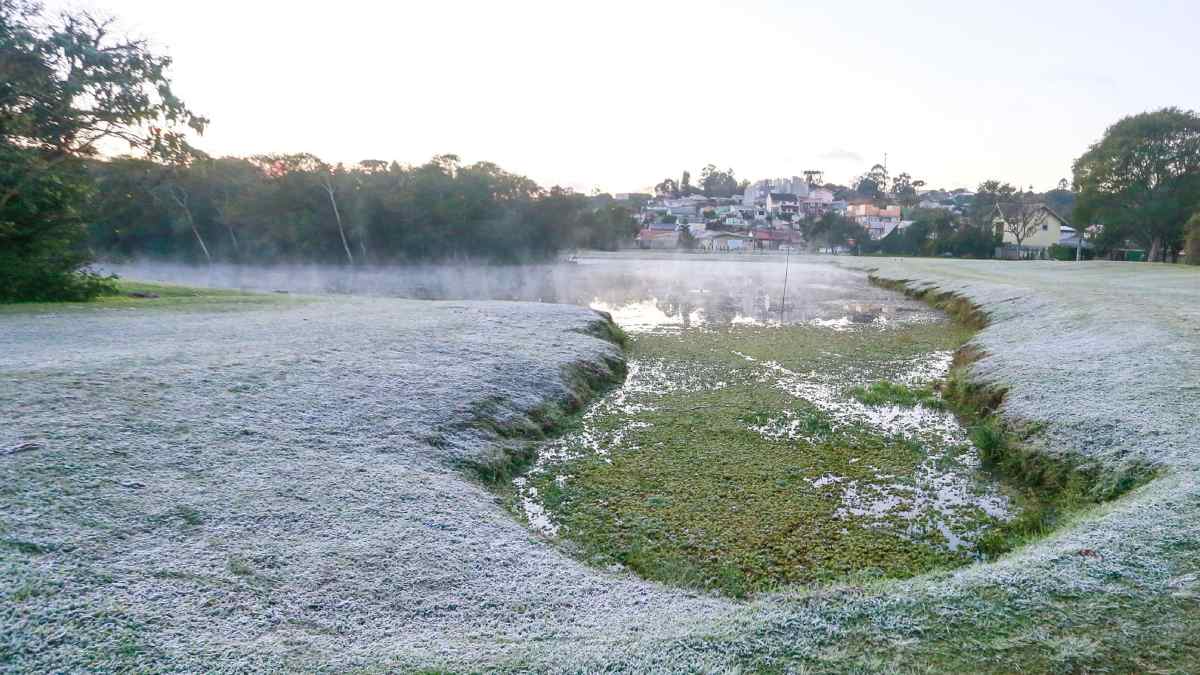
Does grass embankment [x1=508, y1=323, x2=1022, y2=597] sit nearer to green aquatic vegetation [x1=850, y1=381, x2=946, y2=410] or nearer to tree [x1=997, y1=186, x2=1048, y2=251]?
green aquatic vegetation [x1=850, y1=381, x2=946, y2=410]

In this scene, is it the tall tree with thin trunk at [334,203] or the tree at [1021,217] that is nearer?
the tall tree with thin trunk at [334,203]

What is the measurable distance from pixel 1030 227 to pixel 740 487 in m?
76.3

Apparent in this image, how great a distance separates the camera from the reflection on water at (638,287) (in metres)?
22.8

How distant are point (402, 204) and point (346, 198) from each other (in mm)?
5159

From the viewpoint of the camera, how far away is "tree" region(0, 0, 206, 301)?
49.8ft

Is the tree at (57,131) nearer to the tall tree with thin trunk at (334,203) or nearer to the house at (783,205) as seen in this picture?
the tall tree with thin trunk at (334,203)

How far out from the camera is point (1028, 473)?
7.26m

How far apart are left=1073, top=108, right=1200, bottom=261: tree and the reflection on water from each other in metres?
20.1

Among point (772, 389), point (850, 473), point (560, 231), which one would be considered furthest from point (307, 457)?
point (560, 231)

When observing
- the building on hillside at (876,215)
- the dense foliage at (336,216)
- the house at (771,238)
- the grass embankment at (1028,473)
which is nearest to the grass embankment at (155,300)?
the grass embankment at (1028,473)

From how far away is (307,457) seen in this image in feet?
20.9

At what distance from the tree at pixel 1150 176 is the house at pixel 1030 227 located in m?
16.9

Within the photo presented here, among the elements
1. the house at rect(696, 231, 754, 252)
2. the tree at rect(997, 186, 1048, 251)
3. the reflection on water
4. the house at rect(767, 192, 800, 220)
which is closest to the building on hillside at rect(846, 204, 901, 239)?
the house at rect(767, 192, 800, 220)

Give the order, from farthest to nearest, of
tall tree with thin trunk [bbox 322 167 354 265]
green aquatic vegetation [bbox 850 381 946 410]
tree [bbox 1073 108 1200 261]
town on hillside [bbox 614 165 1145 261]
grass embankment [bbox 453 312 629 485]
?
1. town on hillside [bbox 614 165 1145 261]
2. tall tree with thin trunk [bbox 322 167 354 265]
3. tree [bbox 1073 108 1200 261]
4. green aquatic vegetation [bbox 850 381 946 410]
5. grass embankment [bbox 453 312 629 485]
